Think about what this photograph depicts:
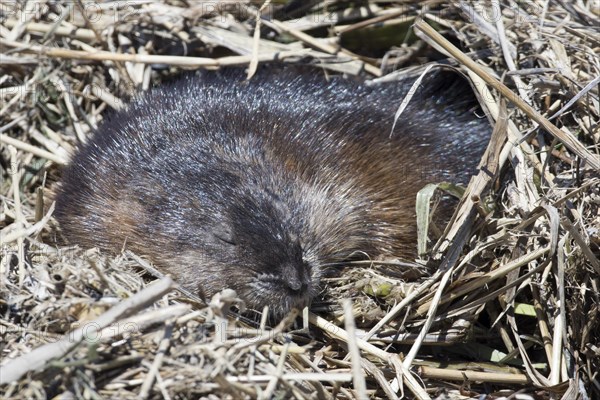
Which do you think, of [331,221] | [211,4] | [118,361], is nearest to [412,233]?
[331,221]

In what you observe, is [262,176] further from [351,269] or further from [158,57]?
[158,57]

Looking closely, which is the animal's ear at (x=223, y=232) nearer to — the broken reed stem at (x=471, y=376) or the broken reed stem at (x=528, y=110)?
the broken reed stem at (x=471, y=376)

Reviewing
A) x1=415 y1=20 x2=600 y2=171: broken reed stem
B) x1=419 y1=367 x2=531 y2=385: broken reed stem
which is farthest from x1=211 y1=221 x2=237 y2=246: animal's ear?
x1=415 y1=20 x2=600 y2=171: broken reed stem

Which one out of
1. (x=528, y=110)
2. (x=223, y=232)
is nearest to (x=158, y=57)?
(x=223, y=232)

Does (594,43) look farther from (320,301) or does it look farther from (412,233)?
(320,301)

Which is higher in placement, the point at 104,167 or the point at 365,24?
the point at 365,24
